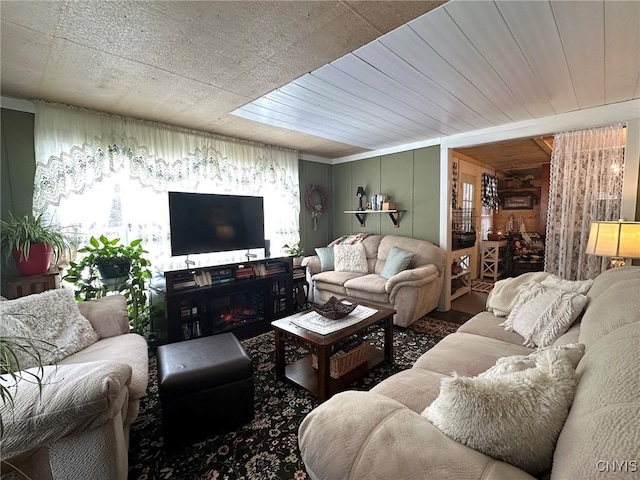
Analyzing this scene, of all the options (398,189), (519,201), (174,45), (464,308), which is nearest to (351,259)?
(398,189)

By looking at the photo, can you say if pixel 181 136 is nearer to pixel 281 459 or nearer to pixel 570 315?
pixel 281 459

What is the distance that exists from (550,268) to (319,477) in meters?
3.31

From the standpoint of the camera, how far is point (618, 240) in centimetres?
206

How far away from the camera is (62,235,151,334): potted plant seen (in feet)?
7.93

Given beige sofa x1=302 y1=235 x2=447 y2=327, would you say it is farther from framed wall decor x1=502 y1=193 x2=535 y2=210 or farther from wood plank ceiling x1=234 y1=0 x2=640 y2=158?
framed wall decor x1=502 y1=193 x2=535 y2=210

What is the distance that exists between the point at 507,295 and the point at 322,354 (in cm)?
151

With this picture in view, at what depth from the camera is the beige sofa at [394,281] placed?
3.12m

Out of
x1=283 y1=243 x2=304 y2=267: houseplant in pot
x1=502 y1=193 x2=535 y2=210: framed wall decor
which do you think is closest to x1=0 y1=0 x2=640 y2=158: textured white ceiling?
x1=283 y1=243 x2=304 y2=267: houseplant in pot

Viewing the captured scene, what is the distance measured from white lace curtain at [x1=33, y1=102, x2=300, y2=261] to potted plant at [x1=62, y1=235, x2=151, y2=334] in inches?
10.3

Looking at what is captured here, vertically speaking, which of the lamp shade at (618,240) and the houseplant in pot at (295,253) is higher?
the lamp shade at (618,240)

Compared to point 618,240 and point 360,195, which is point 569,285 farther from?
point 360,195

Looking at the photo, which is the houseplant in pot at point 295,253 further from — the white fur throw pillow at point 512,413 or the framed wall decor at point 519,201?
the framed wall decor at point 519,201

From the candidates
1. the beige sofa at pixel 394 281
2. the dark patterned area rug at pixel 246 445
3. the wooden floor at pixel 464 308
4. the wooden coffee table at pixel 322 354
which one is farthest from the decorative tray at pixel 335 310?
the wooden floor at pixel 464 308

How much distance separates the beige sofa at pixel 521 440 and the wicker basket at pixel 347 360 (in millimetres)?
899
